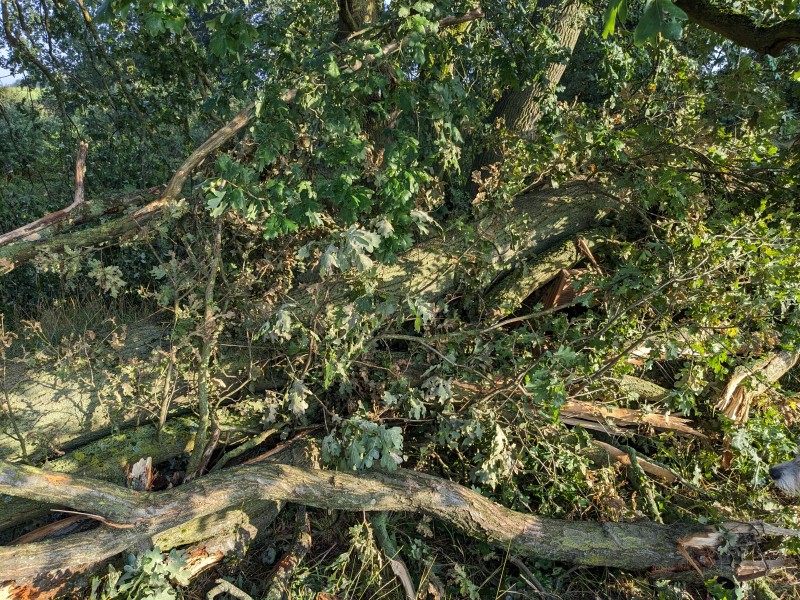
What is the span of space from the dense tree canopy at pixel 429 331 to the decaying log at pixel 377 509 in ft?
0.05

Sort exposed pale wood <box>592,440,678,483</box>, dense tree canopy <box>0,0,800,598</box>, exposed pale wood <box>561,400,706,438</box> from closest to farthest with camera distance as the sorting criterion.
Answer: dense tree canopy <box>0,0,800,598</box> < exposed pale wood <box>592,440,678,483</box> < exposed pale wood <box>561,400,706,438</box>

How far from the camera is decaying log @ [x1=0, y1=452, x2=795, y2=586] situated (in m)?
2.68

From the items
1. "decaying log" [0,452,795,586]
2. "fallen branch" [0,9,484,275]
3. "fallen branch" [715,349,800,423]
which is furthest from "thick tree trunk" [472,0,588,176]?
"decaying log" [0,452,795,586]

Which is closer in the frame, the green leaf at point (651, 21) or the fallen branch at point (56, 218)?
the green leaf at point (651, 21)

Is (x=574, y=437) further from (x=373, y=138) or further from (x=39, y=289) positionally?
(x=39, y=289)

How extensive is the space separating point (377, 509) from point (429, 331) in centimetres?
123

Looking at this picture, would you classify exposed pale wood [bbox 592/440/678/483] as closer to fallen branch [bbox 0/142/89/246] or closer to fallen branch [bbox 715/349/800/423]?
fallen branch [bbox 715/349/800/423]

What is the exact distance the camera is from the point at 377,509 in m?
3.09

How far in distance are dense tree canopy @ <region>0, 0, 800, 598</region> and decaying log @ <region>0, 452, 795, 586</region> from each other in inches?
0.5

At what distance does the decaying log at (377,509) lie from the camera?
8.79 ft

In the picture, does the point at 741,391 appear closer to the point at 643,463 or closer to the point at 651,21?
the point at 643,463

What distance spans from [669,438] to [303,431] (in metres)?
2.52

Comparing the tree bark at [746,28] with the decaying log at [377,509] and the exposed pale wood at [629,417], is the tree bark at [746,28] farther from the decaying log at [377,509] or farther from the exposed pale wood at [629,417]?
the decaying log at [377,509]

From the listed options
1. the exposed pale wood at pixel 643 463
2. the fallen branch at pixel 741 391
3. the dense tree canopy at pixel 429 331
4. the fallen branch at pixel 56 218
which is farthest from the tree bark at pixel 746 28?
the fallen branch at pixel 56 218
